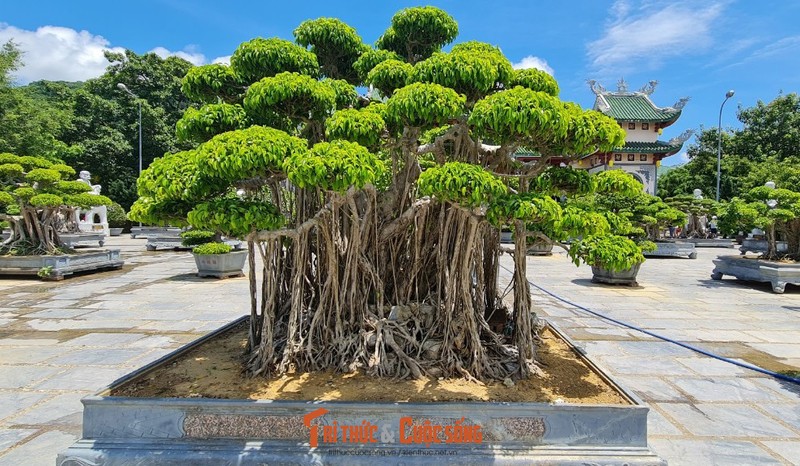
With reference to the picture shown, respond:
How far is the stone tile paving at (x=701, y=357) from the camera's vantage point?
265cm

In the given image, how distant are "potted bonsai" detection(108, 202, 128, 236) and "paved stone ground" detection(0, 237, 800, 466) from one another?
16.1m

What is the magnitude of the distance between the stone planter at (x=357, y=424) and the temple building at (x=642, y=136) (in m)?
21.8

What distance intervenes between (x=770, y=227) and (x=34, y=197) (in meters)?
14.2

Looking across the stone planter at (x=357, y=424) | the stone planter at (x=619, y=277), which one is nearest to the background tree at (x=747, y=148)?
the stone planter at (x=619, y=277)

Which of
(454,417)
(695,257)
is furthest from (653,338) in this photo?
(695,257)

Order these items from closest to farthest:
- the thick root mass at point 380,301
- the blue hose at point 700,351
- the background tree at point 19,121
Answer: the thick root mass at point 380,301, the blue hose at point 700,351, the background tree at point 19,121

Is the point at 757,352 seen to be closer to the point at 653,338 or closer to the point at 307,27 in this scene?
the point at 653,338

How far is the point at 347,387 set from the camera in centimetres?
282

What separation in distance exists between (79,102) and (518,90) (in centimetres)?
2998

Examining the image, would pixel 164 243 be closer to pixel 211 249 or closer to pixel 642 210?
pixel 211 249

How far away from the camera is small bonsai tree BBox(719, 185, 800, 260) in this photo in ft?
26.3

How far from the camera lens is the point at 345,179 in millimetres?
2135

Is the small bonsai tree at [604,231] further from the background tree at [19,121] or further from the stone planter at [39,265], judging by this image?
the background tree at [19,121]

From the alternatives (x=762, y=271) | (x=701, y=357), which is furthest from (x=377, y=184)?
(x=762, y=271)
